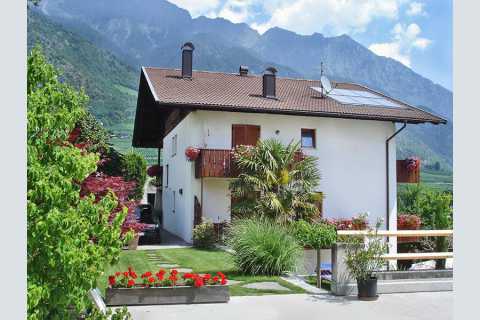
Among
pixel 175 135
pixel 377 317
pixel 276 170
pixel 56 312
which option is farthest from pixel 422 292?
pixel 175 135

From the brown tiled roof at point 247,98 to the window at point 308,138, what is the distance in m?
1.00

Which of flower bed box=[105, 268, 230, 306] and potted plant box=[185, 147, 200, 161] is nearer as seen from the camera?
flower bed box=[105, 268, 230, 306]

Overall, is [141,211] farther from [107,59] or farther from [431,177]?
[107,59]

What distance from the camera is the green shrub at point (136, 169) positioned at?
32.2 metres

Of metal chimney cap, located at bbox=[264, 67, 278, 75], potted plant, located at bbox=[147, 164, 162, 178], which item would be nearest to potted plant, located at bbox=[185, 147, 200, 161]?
metal chimney cap, located at bbox=[264, 67, 278, 75]

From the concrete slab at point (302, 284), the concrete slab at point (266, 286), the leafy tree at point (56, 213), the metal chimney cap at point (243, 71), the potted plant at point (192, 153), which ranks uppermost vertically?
the metal chimney cap at point (243, 71)

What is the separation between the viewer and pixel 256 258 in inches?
470

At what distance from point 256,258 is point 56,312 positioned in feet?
24.0

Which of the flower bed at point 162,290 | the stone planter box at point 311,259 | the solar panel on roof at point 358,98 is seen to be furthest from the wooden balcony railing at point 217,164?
the flower bed at point 162,290

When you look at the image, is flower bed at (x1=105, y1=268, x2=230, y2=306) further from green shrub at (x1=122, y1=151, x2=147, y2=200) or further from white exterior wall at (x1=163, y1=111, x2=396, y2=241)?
green shrub at (x1=122, y1=151, x2=147, y2=200)

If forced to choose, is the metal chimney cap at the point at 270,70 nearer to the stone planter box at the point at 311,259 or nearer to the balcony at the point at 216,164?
the balcony at the point at 216,164

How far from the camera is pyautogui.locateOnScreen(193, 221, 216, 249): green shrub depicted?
19.0 m

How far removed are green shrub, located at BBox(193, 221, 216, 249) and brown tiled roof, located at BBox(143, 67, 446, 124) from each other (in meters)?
4.33

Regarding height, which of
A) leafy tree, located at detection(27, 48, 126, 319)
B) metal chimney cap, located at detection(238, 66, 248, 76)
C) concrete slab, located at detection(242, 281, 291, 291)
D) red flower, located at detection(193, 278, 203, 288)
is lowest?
concrete slab, located at detection(242, 281, 291, 291)
